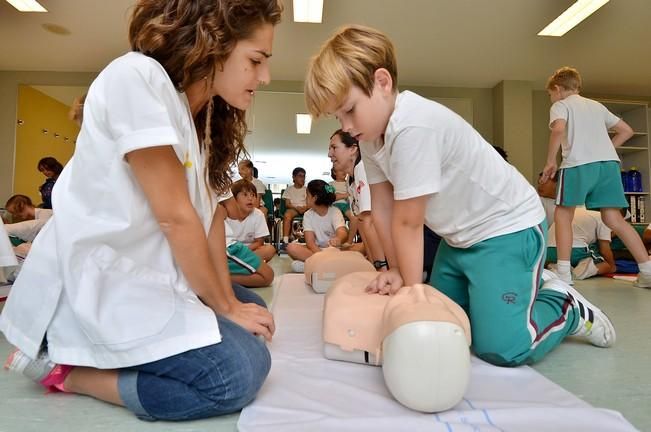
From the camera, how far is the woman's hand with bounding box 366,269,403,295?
3.62 ft

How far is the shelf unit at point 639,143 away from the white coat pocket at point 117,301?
5.97m

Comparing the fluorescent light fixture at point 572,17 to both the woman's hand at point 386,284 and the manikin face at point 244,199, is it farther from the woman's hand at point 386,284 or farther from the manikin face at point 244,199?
the woman's hand at point 386,284

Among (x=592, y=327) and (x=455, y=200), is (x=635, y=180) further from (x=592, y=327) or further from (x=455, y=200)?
(x=455, y=200)

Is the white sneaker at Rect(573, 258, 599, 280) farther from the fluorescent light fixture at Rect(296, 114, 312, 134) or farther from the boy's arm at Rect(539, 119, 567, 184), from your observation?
the fluorescent light fixture at Rect(296, 114, 312, 134)

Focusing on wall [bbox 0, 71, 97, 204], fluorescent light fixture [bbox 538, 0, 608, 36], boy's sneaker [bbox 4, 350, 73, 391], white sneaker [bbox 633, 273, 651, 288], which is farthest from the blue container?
wall [bbox 0, 71, 97, 204]

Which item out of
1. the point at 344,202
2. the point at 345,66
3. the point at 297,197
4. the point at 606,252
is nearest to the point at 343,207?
the point at 344,202

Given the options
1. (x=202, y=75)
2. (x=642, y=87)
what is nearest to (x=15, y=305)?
(x=202, y=75)

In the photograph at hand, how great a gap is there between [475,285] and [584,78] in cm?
508

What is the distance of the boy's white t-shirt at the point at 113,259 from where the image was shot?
0.70 metres

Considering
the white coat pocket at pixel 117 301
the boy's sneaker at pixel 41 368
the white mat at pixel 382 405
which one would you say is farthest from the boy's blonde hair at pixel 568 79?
the boy's sneaker at pixel 41 368

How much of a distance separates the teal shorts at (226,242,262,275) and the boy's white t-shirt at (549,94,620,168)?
179 centimetres

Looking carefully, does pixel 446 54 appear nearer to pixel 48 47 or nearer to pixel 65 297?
pixel 48 47

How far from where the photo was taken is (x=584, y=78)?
5074 millimetres

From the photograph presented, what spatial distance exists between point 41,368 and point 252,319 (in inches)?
15.1
